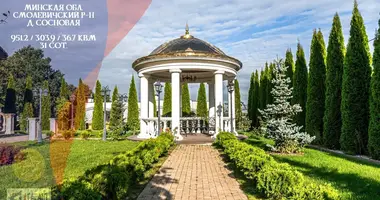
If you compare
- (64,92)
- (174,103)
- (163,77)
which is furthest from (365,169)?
(64,92)

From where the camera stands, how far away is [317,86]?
13.2 meters

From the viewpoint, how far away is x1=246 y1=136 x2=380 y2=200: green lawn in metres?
4.99

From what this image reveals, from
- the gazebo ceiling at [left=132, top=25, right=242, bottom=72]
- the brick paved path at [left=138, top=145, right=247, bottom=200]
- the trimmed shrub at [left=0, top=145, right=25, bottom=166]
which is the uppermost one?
the gazebo ceiling at [left=132, top=25, right=242, bottom=72]

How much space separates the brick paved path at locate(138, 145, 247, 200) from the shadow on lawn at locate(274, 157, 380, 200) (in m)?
1.85

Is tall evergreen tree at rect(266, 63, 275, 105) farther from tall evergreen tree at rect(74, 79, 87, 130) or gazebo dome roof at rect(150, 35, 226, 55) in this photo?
tall evergreen tree at rect(74, 79, 87, 130)

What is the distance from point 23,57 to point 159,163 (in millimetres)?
39108

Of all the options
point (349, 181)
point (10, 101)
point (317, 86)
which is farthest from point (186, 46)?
point (10, 101)

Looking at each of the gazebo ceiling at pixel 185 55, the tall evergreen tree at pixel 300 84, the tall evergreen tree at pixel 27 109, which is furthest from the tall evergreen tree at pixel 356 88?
the tall evergreen tree at pixel 27 109

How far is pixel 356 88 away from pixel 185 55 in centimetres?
720

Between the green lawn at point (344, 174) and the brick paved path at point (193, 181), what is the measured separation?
1790 millimetres

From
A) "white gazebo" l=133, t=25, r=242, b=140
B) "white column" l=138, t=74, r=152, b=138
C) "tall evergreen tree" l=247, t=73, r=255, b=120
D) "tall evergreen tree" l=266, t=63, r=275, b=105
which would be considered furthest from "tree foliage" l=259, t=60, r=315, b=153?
"tall evergreen tree" l=247, t=73, r=255, b=120

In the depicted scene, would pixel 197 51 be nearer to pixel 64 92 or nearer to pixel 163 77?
pixel 163 77

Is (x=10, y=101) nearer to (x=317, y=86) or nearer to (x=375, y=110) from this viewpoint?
(x=317, y=86)

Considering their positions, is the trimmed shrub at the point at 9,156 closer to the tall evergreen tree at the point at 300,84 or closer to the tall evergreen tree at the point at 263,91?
the tall evergreen tree at the point at 300,84
